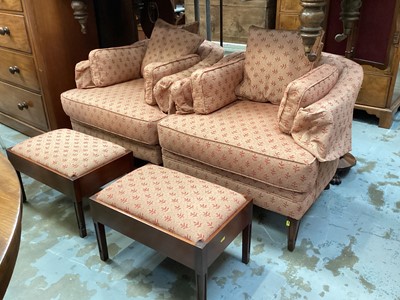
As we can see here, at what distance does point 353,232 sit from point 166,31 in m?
1.45

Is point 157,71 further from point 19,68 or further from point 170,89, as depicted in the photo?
point 19,68

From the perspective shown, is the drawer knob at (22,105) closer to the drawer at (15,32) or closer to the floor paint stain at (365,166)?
the drawer at (15,32)

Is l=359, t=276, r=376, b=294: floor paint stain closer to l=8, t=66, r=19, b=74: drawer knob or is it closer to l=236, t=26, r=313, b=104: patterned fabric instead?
l=236, t=26, r=313, b=104: patterned fabric

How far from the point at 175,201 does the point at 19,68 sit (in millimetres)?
1629

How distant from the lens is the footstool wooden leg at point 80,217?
1.57 m

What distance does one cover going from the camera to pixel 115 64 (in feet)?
7.22

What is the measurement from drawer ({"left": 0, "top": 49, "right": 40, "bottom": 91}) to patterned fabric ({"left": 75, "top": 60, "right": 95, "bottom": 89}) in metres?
0.28

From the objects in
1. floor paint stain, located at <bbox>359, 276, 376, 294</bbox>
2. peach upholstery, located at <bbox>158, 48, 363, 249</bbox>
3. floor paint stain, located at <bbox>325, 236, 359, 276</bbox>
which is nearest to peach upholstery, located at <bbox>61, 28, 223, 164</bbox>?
peach upholstery, located at <bbox>158, 48, 363, 249</bbox>

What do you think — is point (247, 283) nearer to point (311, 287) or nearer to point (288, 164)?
point (311, 287)

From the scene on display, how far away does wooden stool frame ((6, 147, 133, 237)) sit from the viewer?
5.07 ft

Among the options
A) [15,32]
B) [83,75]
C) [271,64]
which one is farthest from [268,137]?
[15,32]

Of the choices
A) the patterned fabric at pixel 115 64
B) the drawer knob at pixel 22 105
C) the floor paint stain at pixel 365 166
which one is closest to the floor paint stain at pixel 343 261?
the floor paint stain at pixel 365 166

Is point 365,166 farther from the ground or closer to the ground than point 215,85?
closer to the ground

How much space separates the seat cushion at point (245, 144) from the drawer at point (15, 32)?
107cm
